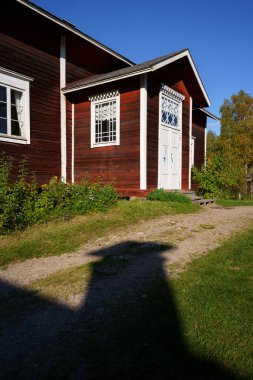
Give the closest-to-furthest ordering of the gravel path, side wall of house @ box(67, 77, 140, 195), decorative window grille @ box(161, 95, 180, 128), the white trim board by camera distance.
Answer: the gravel path, the white trim board, side wall of house @ box(67, 77, 140, 195), decorative window grille @ box(161, 95, 180, 128)

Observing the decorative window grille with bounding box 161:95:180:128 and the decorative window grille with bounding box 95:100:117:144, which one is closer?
→ the decorative window grille with bounding box 95:100:117:144

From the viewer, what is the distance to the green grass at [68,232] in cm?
498

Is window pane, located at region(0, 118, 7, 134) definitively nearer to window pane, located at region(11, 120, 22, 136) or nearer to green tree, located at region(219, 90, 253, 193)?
window pane, located at region(11, 120, 22, 136)

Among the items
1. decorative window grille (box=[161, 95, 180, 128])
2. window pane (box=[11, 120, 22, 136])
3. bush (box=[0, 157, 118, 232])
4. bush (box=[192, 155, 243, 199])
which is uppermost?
decorative window grille (box=[161, 95, 180, 128])

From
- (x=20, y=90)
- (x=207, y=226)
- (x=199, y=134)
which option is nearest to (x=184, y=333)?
(x=207, y=226)

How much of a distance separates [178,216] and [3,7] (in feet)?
26.1

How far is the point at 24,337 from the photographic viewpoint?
8.11ft

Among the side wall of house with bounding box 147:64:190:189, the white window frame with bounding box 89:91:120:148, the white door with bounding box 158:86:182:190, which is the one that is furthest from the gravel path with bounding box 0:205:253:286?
the white window frame with bounding box 89:91:120:148

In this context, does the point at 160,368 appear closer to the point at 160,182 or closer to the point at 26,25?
the point at 160,182

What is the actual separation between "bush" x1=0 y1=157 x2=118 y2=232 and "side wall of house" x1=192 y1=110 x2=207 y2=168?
29.2 feet

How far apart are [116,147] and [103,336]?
8.01 metres

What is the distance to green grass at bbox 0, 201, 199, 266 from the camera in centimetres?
498

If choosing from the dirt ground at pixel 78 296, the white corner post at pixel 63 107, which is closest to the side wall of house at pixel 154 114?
the white corner post at pixel 63 107

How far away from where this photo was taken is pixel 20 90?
364 inches
